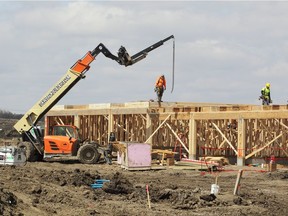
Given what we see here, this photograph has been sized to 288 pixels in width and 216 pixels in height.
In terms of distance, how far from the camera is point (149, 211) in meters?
13.7

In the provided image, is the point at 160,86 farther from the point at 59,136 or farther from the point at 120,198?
the point at 120,198

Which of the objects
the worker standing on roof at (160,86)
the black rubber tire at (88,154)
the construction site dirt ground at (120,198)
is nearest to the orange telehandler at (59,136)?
the black rubber tire at (88,154)

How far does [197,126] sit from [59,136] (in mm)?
7436

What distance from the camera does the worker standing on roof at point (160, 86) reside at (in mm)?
32219

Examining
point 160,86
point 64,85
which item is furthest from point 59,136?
point 160,86

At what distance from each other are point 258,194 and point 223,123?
48.1 feet

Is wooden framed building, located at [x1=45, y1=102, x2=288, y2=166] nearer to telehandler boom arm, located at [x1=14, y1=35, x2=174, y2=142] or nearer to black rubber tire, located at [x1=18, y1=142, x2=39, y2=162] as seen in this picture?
telehandler boom arm, located at [x1=14, y1=35, x2=174, y2=142]

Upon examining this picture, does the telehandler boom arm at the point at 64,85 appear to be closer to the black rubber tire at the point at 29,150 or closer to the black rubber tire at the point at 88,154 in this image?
the black rubber tire at the point at 29,150

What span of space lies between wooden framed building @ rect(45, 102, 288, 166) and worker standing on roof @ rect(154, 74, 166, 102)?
2.08 feet

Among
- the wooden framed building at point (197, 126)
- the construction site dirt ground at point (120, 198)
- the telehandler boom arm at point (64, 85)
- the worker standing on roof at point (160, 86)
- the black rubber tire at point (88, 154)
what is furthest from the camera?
the worker standing on roof at point (160, 86)

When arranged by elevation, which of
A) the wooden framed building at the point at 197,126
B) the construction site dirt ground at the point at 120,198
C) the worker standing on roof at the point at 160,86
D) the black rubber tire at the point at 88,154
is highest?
the worker standing on roof at the point at 160,86

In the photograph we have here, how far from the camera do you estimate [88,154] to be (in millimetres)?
27562

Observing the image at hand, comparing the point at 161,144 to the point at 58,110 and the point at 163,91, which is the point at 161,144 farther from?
the point at 58,110

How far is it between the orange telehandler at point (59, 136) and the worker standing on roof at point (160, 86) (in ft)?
14.2
